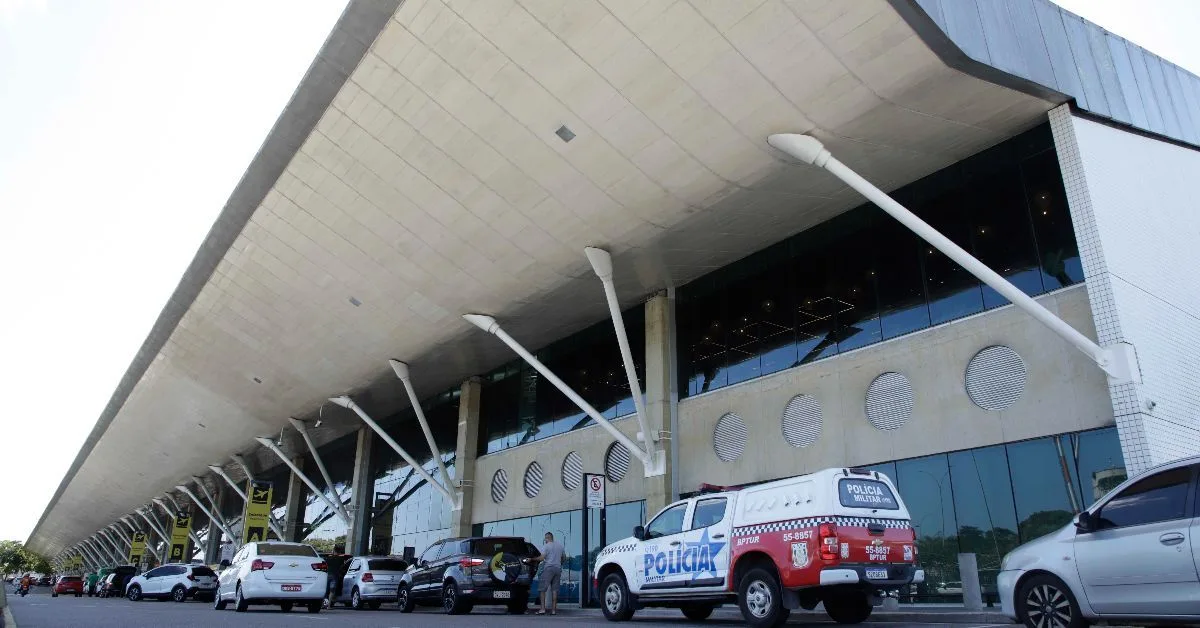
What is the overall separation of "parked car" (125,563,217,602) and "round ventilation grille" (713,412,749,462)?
19.8 m

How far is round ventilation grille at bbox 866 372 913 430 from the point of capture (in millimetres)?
16062

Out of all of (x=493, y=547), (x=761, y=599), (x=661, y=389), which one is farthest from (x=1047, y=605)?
(x=661, y=389)

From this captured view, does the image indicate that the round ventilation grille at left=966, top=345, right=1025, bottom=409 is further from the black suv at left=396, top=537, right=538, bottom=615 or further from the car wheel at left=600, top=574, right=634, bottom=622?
the black suv at left=396, top=537, right=538, bottom=615

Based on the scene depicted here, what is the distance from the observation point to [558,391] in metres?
25.7

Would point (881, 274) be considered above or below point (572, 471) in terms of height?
above

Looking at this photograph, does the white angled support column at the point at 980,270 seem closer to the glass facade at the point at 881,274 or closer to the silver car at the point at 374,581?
the glass facade at the point at 881,274

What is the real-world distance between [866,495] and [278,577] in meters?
12.6

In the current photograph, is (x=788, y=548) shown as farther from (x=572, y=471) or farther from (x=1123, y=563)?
(x=572, y=471)

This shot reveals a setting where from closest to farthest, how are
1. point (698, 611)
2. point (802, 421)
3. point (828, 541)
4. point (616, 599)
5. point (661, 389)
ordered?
point (828, 541) < point (616, 599) < point (698, 611) < point (802, 421) < point (661, 389)

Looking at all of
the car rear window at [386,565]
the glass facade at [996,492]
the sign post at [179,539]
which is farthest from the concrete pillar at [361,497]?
Answer: the sign post at [179,539]

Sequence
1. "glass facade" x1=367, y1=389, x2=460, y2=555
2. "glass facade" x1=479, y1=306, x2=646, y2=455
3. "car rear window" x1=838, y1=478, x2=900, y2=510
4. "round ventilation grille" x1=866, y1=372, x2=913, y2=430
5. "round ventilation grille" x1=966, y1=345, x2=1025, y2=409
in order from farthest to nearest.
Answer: "glass facade" x1=367, y1=389, x2=460, y2=555 < "glass facade" x1=479, y1=306, x2=646, y2=455 < "round ventilation grille" x1=866, y1=372, x2=913, y2=430 < "round ventilation grille" x1=966, y1=345, x2=1025, y2=409 < "car rear window" x1=838, y1=478, x2=900, y2=510

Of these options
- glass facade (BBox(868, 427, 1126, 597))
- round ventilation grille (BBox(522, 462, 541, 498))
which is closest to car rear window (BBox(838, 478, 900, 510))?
glass facade (BBox(868, 427, 1126, 597))

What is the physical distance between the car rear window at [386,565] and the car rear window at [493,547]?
5885mm

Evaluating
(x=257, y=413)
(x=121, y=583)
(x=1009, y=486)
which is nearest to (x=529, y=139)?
(x=1009, y=486)
